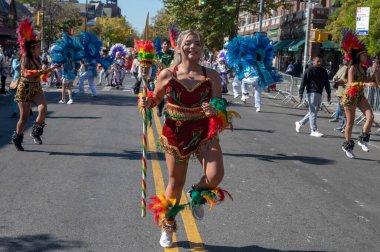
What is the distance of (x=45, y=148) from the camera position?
997 centimetres

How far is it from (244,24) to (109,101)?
183ft

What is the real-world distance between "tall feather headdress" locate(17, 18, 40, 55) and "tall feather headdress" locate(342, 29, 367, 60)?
18.0ft

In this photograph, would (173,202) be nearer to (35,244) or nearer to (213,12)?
(35,244)

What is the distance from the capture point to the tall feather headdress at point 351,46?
10.3 m

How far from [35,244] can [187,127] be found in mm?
1672

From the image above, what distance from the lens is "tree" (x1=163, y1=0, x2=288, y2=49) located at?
4834 centimetres

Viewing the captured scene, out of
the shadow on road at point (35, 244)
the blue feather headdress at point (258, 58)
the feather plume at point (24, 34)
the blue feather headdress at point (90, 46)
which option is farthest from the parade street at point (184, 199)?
the blue feather headdress at point (90, 46)

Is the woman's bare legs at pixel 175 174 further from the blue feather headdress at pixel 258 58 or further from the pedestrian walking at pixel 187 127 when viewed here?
the blue feather headdress at pixel 258 58

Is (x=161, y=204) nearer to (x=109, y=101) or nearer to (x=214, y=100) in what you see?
(x=214, y=100)

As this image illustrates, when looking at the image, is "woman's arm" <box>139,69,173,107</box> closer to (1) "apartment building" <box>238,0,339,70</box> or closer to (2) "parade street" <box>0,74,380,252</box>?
(2) "parade street" <box>0,74,380,252</box>

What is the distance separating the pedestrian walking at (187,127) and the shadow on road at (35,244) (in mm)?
817

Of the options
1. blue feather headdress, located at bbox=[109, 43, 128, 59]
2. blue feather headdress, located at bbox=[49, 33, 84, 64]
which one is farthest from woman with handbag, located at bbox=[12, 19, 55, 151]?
blue feather headdress, located at bbox=[109, 43, 128, 59]

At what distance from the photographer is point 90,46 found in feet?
61.5

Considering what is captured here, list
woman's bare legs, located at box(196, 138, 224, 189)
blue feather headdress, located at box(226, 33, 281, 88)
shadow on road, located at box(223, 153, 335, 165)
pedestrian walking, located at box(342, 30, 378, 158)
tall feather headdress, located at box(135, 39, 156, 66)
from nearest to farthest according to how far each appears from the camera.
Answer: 1. woman's bare legs, located at box(196, 138, 224, 189)
2. tall feather headdress, located at box(135, 39, 156, 66)
3. shadow on road, located at box(223, 153, 335, 165)
4. pedestrian walking, located at box(342, 30, 378, 158)
5. blue feather headdress, located at box(226, 33, 281, 88)
